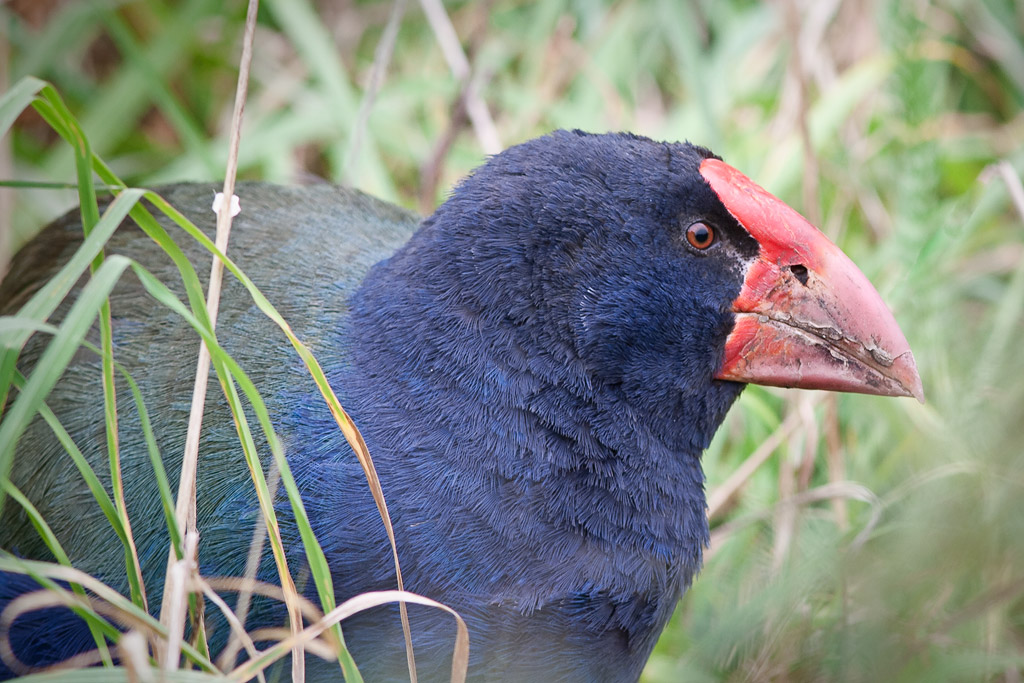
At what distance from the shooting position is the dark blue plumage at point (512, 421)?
1.74 meters

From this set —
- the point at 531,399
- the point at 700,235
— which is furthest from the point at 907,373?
the point at 531,399

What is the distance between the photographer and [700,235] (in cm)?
187

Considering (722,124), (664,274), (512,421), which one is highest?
(722,124)

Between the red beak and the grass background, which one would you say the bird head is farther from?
the grass background

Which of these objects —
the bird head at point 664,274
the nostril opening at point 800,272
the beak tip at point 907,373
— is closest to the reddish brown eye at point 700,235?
the bird head at point 664,274

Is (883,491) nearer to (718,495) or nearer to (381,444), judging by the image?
(718,495)

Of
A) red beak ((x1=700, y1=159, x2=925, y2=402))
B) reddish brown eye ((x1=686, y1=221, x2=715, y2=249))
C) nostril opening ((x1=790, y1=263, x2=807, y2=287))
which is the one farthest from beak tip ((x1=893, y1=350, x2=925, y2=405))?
reddish brown eye ((x1=686, y1=221, x2=715, y2=249))

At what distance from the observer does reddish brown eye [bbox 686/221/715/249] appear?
186 cm

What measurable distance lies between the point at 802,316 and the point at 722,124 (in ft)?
6.10

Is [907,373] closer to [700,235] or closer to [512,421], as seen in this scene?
[700,235]

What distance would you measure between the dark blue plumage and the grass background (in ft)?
0.76

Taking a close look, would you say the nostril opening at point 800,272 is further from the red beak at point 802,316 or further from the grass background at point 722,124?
the grass background at point 722,124

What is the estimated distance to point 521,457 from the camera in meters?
1.78

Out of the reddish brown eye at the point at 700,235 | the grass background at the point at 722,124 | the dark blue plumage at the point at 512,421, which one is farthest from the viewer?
the grass background at the point at 722,124
